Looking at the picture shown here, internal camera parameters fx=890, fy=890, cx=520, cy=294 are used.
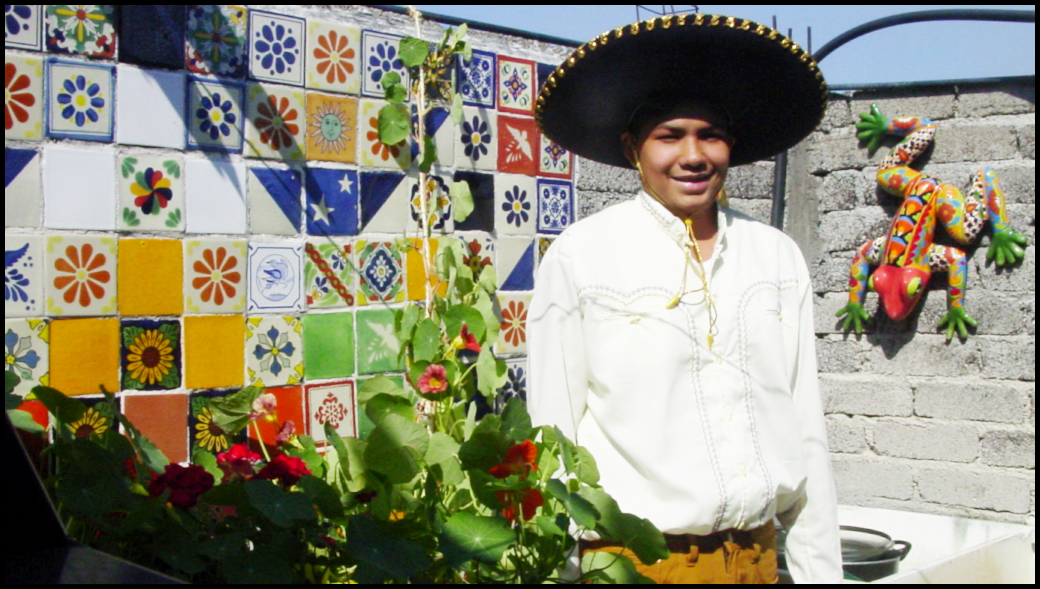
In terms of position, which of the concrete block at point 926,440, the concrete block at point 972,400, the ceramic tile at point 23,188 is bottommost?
the concrete block at point 926,440

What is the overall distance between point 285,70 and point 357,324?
656 millimetres

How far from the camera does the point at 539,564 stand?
1.05 meters

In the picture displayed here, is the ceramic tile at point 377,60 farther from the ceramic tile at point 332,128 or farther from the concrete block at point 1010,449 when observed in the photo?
the concrete block at point 1010,449

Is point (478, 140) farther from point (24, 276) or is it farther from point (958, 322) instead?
point (958, 322)

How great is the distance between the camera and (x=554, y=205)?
2.73m

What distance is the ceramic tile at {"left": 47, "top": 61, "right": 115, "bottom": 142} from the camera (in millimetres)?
1854

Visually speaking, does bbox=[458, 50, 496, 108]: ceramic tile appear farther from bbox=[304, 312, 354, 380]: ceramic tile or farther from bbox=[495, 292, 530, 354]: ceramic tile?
bbox=[304, 312, 354, 380]: ceramic tile

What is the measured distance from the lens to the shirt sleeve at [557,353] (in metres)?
1.70

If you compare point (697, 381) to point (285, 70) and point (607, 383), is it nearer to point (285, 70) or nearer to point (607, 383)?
point (607, 383)

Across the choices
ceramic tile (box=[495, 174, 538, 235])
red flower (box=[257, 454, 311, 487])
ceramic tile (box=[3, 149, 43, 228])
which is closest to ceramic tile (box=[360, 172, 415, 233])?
ceramic tile (box=[495, 174, 538, 235])

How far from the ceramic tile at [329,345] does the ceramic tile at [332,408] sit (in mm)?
30

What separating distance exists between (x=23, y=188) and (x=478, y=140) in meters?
1.18

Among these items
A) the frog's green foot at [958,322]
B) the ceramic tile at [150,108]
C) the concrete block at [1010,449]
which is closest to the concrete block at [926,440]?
the concrete block at [1010,449]

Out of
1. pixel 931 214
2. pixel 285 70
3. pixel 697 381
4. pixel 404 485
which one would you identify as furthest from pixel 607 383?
pixel 931 214
